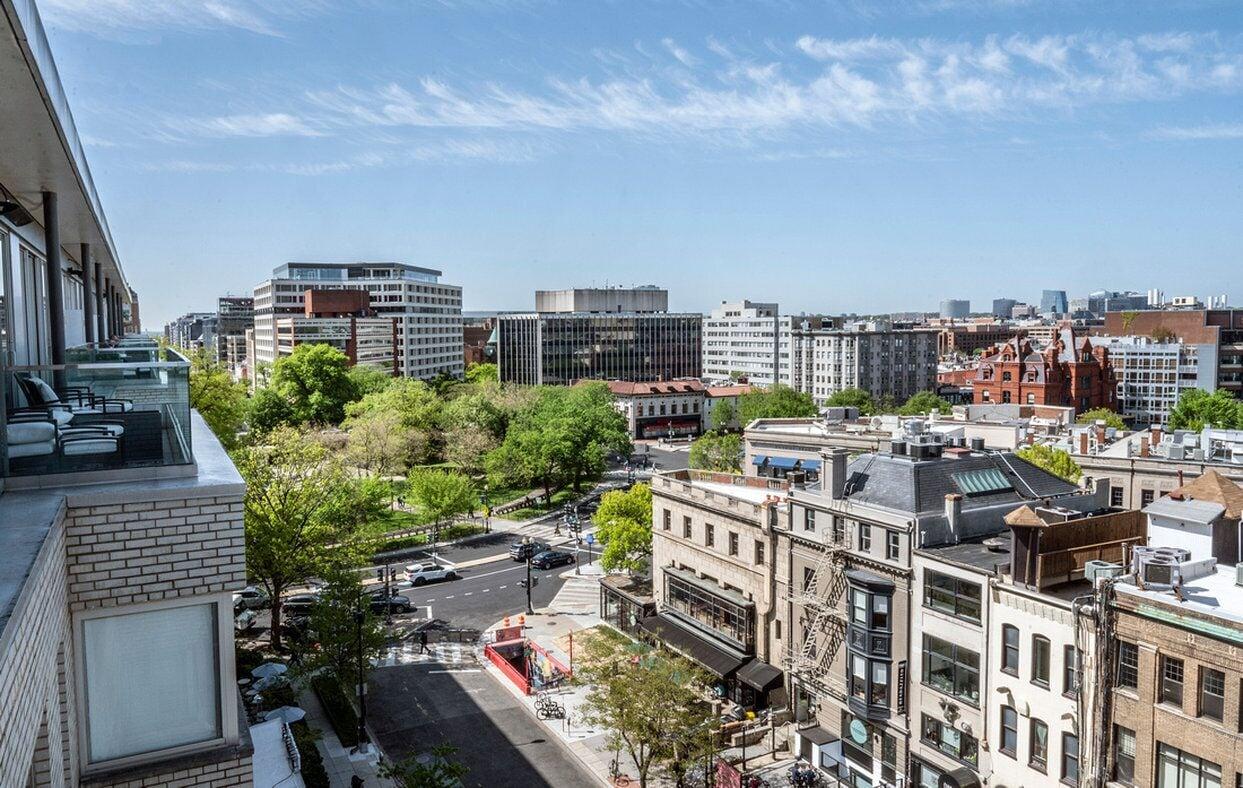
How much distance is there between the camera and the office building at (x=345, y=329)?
109375 mm

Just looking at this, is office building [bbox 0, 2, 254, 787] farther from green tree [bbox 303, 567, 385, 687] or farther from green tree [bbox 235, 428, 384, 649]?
green tree [bbox 235, 428, 384, 649]

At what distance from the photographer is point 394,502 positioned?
71062 mm

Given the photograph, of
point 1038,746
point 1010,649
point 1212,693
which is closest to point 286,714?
point 1010,649

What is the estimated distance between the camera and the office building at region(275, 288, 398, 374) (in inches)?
4306

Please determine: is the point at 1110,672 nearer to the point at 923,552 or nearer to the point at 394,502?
the point at 923,552

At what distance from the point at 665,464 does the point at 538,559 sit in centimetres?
3851

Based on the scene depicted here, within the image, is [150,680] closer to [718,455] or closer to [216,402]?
[216,402]

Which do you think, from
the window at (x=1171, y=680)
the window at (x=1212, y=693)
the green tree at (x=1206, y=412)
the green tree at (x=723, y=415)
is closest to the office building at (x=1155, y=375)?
the green tree at (x=1206, y=412)

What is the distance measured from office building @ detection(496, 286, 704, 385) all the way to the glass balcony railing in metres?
123

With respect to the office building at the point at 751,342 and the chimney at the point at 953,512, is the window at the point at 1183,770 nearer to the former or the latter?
the chimney at the point at 953,512

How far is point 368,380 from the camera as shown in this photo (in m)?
96.1

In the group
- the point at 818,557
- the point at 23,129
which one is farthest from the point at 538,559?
the point at 23,129

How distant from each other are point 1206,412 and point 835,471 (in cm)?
6603

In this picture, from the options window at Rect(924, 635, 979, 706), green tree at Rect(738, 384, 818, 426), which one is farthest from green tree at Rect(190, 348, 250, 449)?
green tree at Rect(738, 384, 818, 426)
